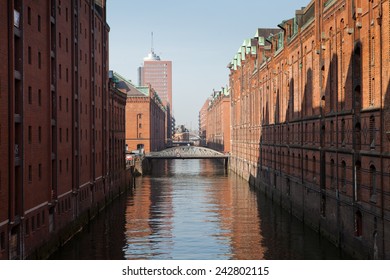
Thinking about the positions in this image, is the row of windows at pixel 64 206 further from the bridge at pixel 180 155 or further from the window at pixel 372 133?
the bridge at pixel 180 155

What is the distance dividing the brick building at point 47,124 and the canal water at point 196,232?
7.72 feet

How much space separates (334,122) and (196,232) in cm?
1293

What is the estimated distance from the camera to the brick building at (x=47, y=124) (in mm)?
27188

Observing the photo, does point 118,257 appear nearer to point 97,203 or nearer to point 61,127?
point 61,127

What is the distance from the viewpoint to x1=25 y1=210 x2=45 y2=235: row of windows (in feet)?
98.1

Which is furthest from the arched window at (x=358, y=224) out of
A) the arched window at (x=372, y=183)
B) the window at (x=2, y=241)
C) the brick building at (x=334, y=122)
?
the window at (x=2, y=241)

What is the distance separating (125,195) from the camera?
70188 millimetres

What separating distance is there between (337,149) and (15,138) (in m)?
18.7

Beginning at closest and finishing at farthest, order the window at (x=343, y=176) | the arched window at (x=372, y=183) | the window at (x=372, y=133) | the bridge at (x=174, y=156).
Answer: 1. the arched window at (x=372, y=183)
2. the window at (x=372, y=133)
3. the window at (x=343, y=176)
4. the bridge at (x=174, y=156)

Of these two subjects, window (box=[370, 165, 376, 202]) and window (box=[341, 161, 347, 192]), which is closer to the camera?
window (box=[370, 165, 376, 202])

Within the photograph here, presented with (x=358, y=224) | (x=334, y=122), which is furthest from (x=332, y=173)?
(x=358, y=224)

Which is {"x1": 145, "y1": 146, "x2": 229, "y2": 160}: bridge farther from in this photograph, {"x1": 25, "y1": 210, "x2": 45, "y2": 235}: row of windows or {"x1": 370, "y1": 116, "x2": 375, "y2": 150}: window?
{"x1": 370, "y1": 116, "x2": 375, "y2": 150}: window

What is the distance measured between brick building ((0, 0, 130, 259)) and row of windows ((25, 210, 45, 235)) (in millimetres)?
51

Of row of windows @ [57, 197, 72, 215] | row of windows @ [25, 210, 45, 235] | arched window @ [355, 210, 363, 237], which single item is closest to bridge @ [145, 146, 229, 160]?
row of windows @ [57, 197, 72, 215]
